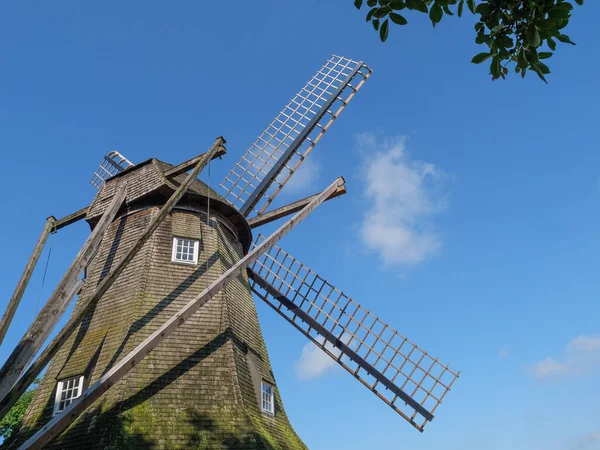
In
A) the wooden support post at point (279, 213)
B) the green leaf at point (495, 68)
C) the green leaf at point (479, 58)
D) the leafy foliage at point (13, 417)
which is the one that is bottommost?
the leafy foliage at point (13, 417)

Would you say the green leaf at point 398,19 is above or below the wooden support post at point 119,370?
above

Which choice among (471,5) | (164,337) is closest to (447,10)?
(471,5)

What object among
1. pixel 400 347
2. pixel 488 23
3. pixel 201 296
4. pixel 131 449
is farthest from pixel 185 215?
pixel 488 23

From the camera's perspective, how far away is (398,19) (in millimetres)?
3846

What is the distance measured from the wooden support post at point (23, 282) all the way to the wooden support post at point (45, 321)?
397 mm

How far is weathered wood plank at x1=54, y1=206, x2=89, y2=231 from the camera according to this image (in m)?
12.6

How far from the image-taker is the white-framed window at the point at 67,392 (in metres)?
9.49

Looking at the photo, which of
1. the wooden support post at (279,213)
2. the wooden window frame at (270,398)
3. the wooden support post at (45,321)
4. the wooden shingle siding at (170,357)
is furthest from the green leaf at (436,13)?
the wooden support post at (279,213)

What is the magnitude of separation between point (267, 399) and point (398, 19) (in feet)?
28.4

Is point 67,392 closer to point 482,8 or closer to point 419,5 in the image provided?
point 419,5

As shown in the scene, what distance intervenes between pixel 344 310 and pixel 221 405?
19.8ft

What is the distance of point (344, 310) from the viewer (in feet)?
47.6

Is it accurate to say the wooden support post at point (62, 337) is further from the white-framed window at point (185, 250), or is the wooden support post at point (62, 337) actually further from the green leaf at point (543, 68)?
the green leaf at point (543, 68)

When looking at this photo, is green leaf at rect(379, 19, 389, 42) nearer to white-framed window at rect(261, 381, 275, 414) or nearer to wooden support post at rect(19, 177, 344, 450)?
wooden support post at rect(19, 177, 344, 450)
